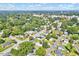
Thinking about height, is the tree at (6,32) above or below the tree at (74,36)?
above

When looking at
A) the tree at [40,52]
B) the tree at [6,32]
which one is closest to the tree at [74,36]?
the tree at [40,52]

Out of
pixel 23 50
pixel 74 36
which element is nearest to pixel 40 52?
pixel 23 50

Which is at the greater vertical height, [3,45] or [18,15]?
[18,15]

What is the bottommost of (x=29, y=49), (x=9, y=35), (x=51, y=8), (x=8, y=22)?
(x=29, y=49)

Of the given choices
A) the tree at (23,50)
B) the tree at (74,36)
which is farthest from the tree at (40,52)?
the tree at (74,36)

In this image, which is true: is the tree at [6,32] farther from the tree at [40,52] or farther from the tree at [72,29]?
the tree at [72,29]

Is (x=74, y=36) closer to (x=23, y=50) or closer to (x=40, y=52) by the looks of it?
(x=40, y=52)

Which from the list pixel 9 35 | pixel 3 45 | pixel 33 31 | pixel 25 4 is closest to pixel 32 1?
pixel 25 4

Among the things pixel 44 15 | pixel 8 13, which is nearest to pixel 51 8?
pixel 44 15

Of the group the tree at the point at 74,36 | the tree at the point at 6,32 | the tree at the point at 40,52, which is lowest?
the tree at the point at 40,52

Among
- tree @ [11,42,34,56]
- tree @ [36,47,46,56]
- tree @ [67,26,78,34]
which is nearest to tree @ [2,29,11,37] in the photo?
tree @ [11,42,34,56]

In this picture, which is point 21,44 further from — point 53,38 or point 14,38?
point 53,38
